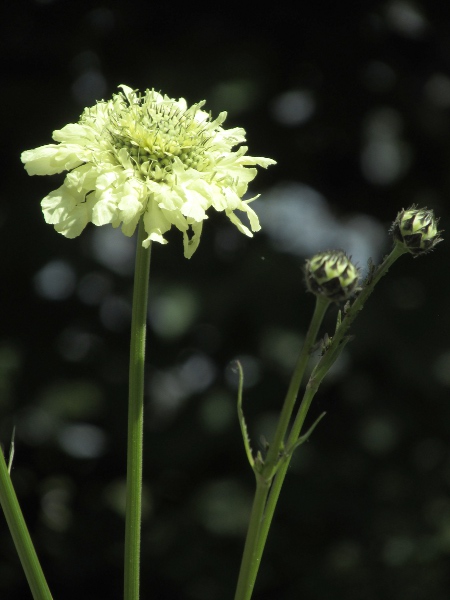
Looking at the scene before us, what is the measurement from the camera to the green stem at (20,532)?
2.46 feet

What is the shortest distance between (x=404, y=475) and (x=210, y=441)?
1.23ft

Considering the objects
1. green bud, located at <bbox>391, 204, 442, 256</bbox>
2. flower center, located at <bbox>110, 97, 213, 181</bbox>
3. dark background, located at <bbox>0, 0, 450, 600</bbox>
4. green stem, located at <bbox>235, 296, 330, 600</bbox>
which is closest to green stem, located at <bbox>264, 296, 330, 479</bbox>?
green stem, located at <bbox>235, 296, 330, 600</bbox>

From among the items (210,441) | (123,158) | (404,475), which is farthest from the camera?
(404,475)

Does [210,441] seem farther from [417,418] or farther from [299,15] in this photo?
[299,15]

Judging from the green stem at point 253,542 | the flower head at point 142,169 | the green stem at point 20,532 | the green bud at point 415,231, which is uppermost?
the flower head at point 142,169

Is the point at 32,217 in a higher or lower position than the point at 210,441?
higher

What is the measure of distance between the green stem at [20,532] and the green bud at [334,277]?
30 centimetres

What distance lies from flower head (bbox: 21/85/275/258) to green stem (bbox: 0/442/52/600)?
0.76ft

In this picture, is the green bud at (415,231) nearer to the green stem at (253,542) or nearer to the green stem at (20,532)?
the green stem at (253,542)

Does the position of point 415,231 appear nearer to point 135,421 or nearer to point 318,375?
point 318,375

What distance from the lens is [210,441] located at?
156 cm

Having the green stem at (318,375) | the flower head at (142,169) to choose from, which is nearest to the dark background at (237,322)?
the flower head at (142,169)

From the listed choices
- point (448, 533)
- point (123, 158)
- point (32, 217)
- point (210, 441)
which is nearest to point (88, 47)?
point (32, 217)

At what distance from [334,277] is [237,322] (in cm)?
81
